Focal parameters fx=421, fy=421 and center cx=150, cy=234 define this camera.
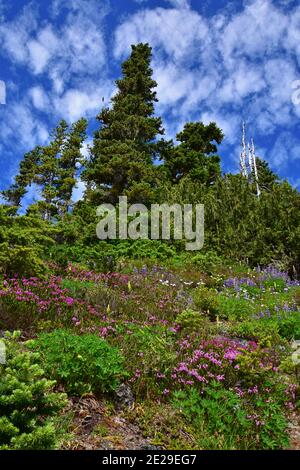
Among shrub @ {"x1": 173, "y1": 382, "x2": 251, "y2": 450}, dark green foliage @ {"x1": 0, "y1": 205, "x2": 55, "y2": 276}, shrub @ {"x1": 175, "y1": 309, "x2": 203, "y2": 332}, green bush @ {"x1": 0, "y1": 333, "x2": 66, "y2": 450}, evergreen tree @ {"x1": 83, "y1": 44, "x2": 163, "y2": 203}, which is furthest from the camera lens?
evergreen tree @ {"x1": 83, "y1": 44, "x2": 163, "y2": 203}

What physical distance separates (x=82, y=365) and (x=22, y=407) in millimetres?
1273

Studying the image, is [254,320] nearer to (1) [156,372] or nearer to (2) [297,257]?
(1) [156,372]

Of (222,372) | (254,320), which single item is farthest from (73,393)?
(254,320)

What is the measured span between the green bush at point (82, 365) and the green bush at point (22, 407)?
105cm

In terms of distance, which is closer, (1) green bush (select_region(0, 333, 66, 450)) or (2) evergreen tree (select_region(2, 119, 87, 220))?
(1) green bush (select_region(0, 333, 66, 450))

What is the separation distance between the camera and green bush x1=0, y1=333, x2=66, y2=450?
3.42 metres

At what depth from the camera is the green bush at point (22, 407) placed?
3.42 m

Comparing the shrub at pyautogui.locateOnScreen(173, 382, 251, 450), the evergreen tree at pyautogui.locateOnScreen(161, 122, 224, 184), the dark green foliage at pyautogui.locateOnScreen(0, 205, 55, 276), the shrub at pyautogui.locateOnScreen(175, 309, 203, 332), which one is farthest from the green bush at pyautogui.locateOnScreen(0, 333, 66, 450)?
the evergreen tree at pyautogui.locateOnScreen(161, 122, 224, 184)

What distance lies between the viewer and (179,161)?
28.2 m

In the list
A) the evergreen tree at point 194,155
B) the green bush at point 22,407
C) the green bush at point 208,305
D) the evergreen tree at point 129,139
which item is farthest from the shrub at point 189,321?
the evergreen tree at point 194,155

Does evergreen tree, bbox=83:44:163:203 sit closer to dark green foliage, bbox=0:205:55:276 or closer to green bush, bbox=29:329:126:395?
dark green foliage, bbox=0:205:55:276

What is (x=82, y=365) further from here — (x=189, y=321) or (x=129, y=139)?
(x=129, y=139)

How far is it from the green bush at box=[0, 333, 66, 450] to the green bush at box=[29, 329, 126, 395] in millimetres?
1051

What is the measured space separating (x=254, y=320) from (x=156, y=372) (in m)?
4.12
